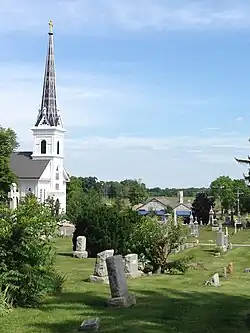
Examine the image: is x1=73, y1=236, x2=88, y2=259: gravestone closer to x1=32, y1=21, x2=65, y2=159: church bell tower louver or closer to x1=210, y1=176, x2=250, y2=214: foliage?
x1=210, y1=176, x2=250, y2=214: foliage

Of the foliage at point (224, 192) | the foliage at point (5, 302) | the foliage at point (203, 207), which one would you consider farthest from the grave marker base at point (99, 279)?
the foliage at point (224, 192)

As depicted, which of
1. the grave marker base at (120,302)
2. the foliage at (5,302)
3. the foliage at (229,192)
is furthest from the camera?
the foliage at (229,192)

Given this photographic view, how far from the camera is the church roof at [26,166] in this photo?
97.1 m

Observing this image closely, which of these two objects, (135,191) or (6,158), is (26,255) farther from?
(135,191)

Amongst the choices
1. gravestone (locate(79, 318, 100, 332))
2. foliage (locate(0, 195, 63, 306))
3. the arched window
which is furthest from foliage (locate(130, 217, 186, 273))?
the arched window

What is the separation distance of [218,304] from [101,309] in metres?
2.79

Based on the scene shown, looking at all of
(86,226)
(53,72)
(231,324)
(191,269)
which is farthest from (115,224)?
(53,72)

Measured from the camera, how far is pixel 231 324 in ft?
39.0

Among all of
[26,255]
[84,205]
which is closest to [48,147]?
[84,205]

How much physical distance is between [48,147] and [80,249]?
239 ft

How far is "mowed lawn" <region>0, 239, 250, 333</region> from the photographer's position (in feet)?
38.0

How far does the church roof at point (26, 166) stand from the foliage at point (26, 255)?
8188 cm

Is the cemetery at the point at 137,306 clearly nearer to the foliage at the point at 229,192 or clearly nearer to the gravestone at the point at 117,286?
the gravestone at the point at 117,286

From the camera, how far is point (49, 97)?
10069 cm
